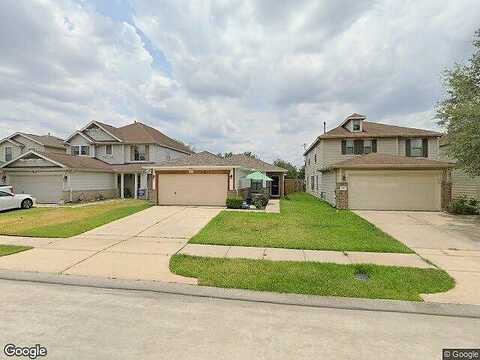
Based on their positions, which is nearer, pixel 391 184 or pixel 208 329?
pixel 208 329

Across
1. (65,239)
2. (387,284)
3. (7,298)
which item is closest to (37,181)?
(65,239)

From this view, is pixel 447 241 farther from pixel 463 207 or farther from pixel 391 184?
pixel 391 184

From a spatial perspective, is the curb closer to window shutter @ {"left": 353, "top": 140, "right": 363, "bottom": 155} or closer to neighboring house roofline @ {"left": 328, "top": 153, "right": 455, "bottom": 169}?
neighboring house roofline @ {"left": 328, "top": 153, "right": 455, "bottom": 169}

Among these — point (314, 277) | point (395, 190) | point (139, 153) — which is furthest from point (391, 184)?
point (139, 153)

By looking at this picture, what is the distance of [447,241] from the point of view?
1010cm

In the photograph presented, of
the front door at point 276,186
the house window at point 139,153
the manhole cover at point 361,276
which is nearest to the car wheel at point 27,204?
the house window at point 139,153

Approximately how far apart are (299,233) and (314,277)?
4.62 metres

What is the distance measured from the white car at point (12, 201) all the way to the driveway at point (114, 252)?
31.6 feet

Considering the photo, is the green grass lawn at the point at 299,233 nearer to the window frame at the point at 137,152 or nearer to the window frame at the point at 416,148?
the window frame at the point at 416,148

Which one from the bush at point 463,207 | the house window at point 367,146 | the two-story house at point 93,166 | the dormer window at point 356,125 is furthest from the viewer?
the dormer window at point 356,125

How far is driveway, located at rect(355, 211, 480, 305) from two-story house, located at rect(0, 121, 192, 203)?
1739cm

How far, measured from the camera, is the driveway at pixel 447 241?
19.1 feet

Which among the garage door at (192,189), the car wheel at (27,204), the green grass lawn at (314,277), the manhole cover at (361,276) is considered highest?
the garage door at (192,189)

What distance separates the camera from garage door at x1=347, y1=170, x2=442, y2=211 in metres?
18.2
